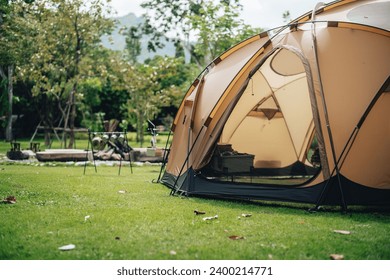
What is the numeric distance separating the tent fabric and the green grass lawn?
34 cm

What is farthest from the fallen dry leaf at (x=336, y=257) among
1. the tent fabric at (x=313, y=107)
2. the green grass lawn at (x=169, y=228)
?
the tent fabric at (x=313, y=107)

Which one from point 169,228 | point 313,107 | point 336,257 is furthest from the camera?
point 313,107

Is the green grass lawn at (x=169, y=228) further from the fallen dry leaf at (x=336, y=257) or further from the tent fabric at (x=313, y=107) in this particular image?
the tent fabric at (x=313, y=107)

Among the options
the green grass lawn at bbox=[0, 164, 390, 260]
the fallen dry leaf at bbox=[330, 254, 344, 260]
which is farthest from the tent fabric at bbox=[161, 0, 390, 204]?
the fallen dry leaf at bbox=[330, 254, 344, 260]

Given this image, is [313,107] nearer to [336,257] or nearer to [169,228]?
[169,228]

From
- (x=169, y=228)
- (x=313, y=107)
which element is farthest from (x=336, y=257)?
(x=313, y=107)

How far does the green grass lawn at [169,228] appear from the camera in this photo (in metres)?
4.50

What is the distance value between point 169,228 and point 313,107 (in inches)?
104

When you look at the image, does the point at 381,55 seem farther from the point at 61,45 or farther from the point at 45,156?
the point at 61,45

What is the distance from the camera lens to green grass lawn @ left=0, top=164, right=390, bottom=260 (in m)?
4.50

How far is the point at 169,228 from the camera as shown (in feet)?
17.7

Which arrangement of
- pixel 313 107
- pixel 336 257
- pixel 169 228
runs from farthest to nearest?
pixel 313 107
pixel 169 228
pixel 336 257

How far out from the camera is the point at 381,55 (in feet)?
22.0

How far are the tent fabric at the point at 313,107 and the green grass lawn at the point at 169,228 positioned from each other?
1.10 ft
